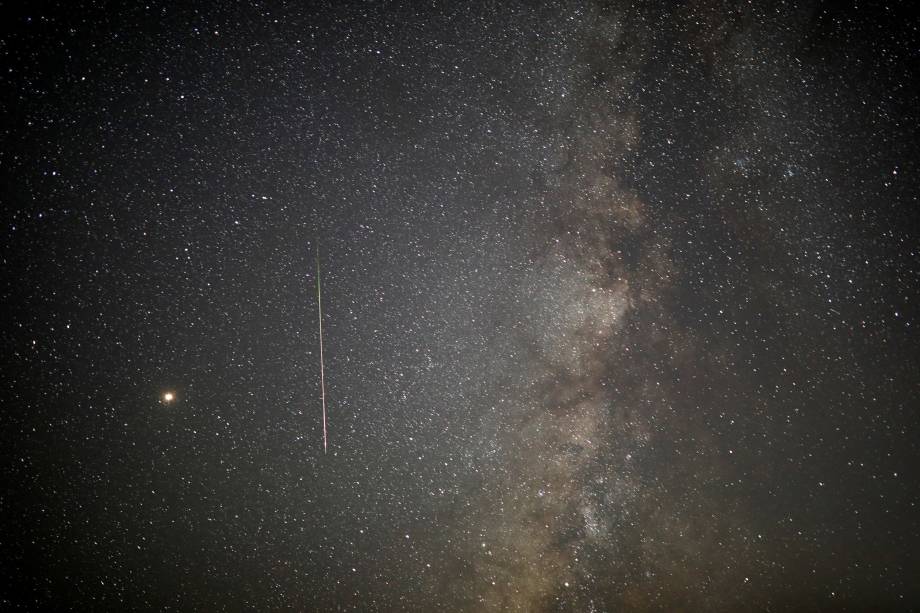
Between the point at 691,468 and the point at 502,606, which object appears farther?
the point at 691,468

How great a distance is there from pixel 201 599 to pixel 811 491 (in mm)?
3380

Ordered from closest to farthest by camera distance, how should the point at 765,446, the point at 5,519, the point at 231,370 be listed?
the point at 5,519 → the point at 231,370 → the point at 765,446

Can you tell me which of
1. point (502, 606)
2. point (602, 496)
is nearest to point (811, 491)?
point (602, 496)

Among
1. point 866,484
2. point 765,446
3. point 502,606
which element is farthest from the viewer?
point 866,484

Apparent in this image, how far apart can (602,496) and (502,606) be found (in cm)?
76

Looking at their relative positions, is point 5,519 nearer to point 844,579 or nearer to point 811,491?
point 811,491

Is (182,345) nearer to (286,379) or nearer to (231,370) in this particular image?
(231,370)

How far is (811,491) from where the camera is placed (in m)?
2.22

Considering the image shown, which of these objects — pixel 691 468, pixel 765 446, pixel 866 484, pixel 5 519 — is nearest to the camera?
pixel 5 519

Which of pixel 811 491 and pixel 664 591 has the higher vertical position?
pixel 811 491

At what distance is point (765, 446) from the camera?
216cm

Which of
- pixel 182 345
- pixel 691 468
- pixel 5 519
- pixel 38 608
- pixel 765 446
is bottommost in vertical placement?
pixel 38 608

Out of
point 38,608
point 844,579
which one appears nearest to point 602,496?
point 844,579

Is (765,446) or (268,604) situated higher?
(765,446)
